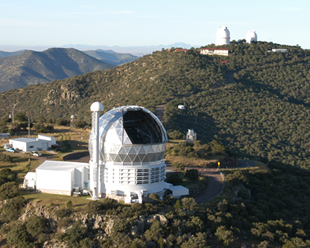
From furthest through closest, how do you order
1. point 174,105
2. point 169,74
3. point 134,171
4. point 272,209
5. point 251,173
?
point 169,74 → point 174,105 → point 251,173 → point 272,209 → point 134,171

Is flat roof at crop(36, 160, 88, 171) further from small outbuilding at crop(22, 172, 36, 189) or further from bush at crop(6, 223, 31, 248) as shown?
bush at crop(6, 223, 31, 248)

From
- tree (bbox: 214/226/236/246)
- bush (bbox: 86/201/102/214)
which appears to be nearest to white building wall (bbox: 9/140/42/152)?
bush (bbox: 86/201/102/214)

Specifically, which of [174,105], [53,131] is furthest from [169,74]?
[53,131]

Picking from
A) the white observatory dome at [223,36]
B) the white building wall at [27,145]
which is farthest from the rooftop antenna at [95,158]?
the white observatory dome at [223,36]

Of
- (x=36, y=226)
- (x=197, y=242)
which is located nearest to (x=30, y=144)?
(x=36, y=226)

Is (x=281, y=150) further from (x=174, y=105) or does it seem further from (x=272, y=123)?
(x=174, y=105)

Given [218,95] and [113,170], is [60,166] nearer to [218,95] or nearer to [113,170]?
[113,170]
